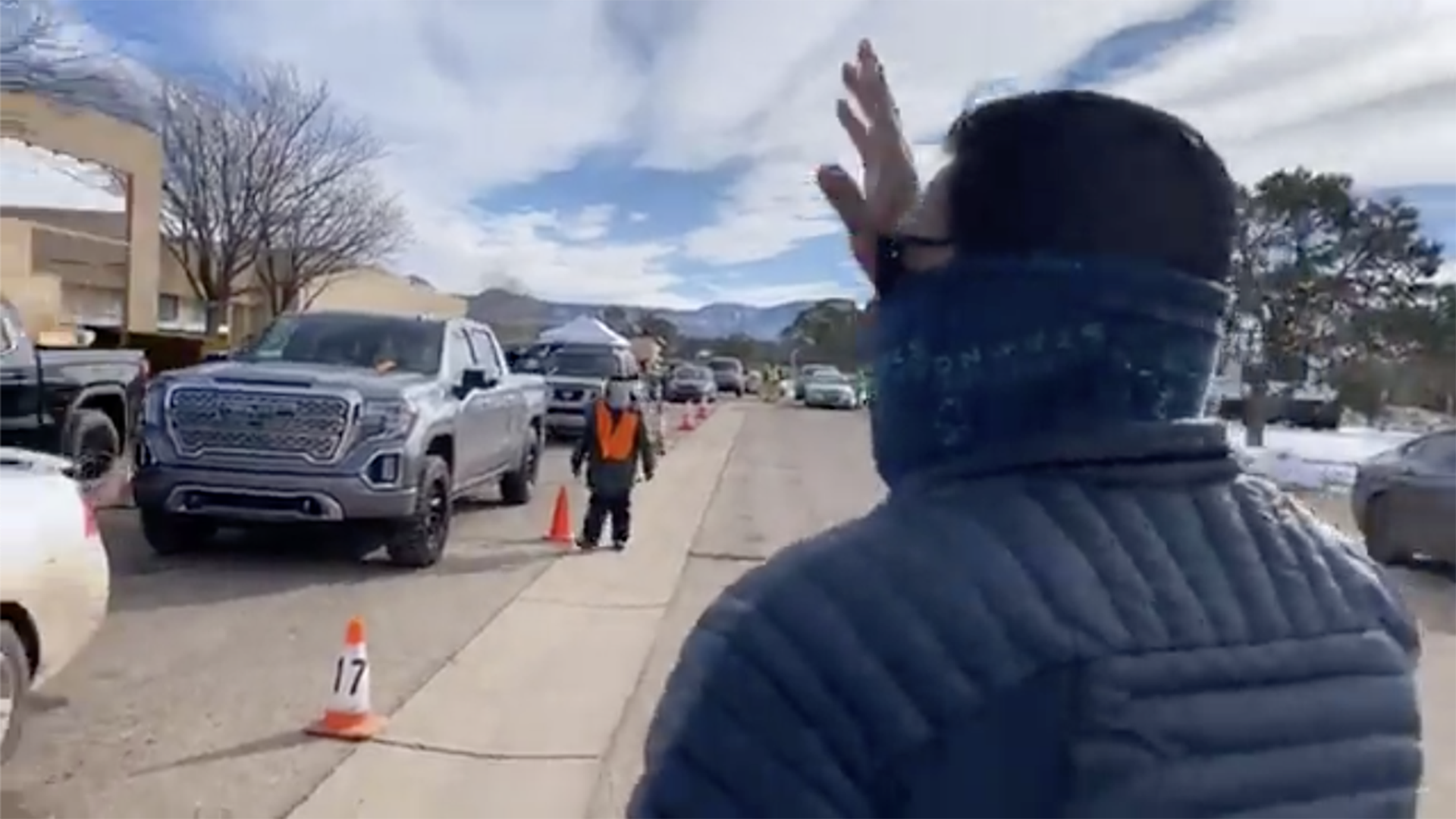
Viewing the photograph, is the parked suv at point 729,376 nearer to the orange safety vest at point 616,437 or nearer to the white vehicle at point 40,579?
the orange safety vest at point 616,437

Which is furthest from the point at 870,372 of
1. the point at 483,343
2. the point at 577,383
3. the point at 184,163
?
the point at 184,163

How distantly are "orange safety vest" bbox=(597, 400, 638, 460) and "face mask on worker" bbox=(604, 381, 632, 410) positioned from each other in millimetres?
146

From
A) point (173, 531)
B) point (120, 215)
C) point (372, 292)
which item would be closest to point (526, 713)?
point (173, 531)

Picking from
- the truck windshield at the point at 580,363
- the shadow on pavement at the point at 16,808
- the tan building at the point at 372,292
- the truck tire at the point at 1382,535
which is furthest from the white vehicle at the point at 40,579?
the tan building at the point at 372,292

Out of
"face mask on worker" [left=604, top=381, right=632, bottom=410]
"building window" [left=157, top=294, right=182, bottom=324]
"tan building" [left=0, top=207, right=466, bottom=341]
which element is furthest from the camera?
"building window" [left=157, top=294, right=182, bottom=324]

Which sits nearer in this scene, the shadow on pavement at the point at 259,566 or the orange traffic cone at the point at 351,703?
the orange traffic cone at the point at 351,703

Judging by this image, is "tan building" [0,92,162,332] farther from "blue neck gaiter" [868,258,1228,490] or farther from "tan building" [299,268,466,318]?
"blue neck gaiter" [868,258,1228,490]

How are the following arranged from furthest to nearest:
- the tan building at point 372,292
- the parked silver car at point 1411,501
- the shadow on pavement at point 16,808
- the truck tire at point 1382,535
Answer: the tan building at point 372,292 → the truck tire at point 1382,535 → the parked silver car at point 1411,501 → the shadow on pavement at point 16,808

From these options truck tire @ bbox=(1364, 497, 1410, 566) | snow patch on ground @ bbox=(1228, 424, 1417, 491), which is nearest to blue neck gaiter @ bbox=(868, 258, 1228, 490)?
truck tire @ bbox=(1364, 497, 1410, 566)

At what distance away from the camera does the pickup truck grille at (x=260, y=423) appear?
992 centimetres

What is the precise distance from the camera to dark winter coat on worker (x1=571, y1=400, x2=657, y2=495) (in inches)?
456

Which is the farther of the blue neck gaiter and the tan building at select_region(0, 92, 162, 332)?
the tan building at select_region(0, 92, 162, 332)

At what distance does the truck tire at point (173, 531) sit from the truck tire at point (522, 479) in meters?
4.09

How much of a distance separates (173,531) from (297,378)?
1.52 metres
